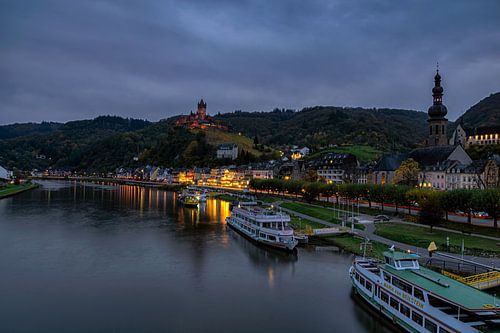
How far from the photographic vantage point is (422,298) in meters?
24.0

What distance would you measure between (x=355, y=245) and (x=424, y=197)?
18.7 m

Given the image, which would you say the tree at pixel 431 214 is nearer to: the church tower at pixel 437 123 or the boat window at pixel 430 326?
the boat window at pixel 430 326

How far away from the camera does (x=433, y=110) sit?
363 feet

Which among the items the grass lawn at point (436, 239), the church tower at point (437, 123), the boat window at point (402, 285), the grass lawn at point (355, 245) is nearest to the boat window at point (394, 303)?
the boat window at point (402, 285)

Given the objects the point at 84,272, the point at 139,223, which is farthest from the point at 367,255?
the point at 139,223

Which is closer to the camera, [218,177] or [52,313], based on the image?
[52,313]

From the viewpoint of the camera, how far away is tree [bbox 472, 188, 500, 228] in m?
47.4

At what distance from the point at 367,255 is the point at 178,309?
20559mm

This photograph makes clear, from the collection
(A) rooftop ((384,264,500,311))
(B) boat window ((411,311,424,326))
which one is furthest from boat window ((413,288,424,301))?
(B) boat window ((411,311,424,326))

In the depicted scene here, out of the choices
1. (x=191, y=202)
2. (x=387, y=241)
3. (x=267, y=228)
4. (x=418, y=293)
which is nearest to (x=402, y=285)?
(x=418, y=293)

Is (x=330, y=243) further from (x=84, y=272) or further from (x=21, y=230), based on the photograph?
(x=21, y=230)

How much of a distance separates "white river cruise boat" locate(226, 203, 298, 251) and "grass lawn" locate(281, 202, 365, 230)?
37.3 ft

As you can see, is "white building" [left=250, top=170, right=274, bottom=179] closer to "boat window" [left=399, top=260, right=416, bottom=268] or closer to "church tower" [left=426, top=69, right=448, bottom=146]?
"church tower" [left=426, top=69, right=448, bottom=146]

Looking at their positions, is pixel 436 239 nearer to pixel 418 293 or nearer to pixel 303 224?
pixel 303 224
